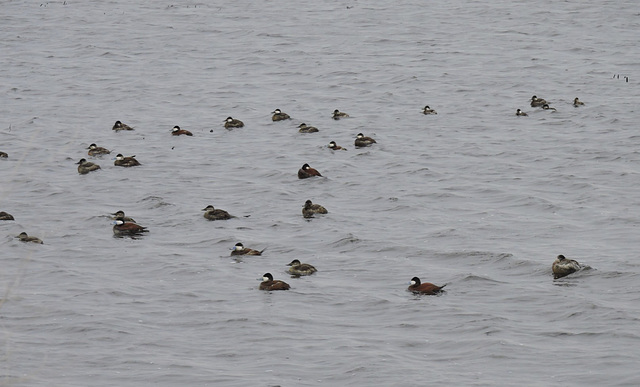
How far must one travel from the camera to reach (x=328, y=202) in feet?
96.4

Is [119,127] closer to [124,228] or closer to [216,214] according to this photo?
[216,214]

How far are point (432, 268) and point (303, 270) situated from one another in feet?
9.93

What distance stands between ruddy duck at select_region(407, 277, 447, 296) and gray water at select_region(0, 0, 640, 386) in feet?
1.29

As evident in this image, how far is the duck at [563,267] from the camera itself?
22453mm

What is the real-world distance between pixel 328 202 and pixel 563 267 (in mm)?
8677

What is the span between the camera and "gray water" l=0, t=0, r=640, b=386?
61.3ft

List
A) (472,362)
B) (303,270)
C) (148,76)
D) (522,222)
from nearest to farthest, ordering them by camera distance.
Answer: (472,362) < (303,270) < (522,222) < (148,76)

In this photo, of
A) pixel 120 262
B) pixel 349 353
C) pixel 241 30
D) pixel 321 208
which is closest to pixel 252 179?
pixel 321 208

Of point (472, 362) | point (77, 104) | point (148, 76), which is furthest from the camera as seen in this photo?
point (148, 76)

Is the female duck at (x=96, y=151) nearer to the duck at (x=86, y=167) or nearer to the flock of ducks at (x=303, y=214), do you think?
the flock of ducks at (x=303, y=214)

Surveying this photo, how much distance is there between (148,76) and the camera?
47.3 m

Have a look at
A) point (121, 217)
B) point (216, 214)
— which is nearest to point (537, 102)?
point (216, 214)

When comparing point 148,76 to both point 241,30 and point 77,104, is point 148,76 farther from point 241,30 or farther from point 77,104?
point 241,30

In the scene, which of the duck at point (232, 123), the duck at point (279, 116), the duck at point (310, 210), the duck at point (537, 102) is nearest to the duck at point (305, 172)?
the duck at point (310, 210)
